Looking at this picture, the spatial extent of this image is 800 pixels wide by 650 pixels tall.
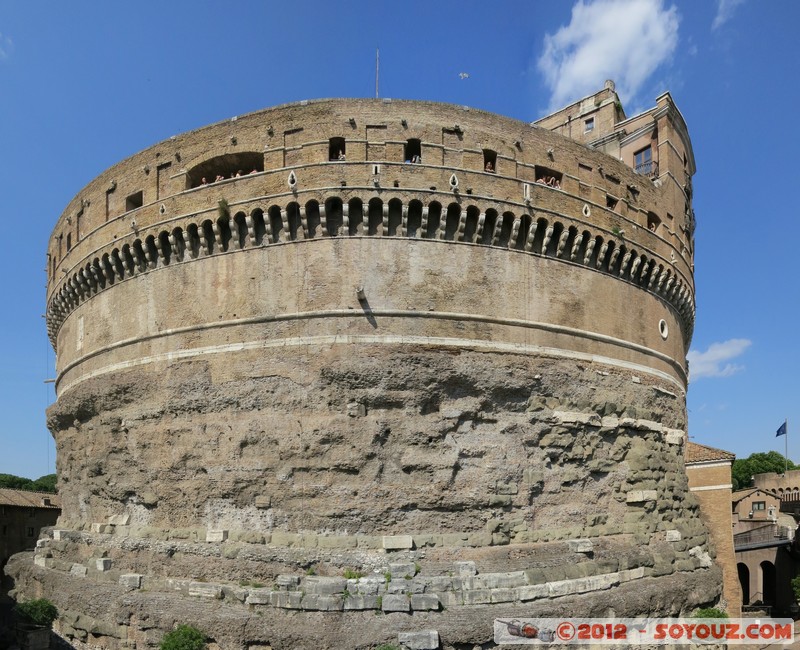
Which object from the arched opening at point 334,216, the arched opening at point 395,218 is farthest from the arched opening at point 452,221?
the arched opening at point 334,216

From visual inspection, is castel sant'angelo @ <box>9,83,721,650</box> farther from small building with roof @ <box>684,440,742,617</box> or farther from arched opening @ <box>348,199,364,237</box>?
small building with roof @ <box>684,440,742,617</box>

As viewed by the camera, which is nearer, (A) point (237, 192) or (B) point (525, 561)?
(B) point (525, 561)

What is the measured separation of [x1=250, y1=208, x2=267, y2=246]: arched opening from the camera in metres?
11.9

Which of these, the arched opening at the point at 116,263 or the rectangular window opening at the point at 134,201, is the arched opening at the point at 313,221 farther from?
the arched opening at the point at 116,263

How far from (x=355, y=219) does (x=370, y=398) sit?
334cm

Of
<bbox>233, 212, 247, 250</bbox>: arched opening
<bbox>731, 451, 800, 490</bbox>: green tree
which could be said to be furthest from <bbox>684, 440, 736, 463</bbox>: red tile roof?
<bbox>731, 451, 800, 490</bbox>: green tree

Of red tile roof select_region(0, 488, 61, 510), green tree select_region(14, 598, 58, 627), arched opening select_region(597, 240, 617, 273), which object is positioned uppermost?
arched opening select_region(597, 240, 617, 273)

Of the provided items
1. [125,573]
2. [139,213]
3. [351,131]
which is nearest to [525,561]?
[125,573]

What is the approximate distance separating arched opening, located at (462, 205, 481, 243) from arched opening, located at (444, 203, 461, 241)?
18 cm

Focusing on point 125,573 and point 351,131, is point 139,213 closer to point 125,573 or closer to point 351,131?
point 351,131

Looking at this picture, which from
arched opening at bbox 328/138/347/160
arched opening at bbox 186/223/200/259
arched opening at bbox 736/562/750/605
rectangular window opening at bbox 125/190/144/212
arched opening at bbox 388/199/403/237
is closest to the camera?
arched opening at bbox 388/199/403/237

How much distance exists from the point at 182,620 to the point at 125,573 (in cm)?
218

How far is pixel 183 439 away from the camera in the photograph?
39.1 ft

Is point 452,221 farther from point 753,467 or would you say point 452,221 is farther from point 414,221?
point 753,467
